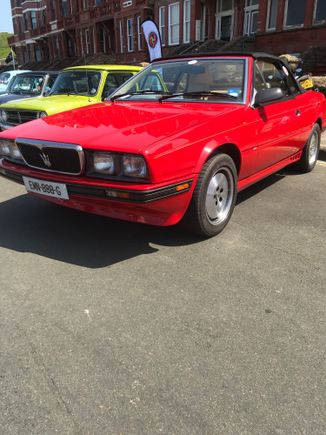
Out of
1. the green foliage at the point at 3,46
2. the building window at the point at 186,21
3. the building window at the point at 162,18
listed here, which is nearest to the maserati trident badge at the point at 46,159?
the building window at the point at 186,21

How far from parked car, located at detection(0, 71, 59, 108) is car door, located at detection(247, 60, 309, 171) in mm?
6438

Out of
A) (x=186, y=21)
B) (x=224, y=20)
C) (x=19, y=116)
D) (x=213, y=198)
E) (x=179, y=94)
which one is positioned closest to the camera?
(x=213, y=198)

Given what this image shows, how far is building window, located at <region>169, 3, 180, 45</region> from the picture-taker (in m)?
24.4

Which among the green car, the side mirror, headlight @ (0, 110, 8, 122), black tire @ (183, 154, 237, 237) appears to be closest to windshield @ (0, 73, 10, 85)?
the green car

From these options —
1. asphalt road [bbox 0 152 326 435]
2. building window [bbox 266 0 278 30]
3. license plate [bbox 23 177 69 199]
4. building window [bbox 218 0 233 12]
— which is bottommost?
asphalt road [bbox 0 152 326 435]

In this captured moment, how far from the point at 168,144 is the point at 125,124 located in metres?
0.58

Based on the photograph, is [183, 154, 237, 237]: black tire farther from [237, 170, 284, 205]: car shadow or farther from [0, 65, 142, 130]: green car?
[0, 65, 142, 130]: green car

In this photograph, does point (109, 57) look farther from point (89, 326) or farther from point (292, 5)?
point (89, 326)

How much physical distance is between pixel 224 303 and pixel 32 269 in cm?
154

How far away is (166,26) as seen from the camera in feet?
83.3

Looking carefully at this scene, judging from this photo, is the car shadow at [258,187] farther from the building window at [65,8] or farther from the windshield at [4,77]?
the building window at [65,8]

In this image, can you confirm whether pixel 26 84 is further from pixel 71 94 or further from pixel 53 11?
pixel 53 11

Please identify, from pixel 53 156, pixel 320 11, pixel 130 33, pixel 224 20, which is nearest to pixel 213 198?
pixel 53 156

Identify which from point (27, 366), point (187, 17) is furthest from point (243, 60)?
point (187, 17)
